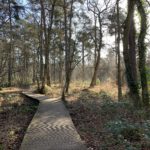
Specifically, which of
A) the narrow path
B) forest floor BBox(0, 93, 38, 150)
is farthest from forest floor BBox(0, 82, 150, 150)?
the narrow path

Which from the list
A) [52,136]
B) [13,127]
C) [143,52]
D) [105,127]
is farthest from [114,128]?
[143,52]

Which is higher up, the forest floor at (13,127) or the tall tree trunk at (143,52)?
the tall tree trunk at (143,52)

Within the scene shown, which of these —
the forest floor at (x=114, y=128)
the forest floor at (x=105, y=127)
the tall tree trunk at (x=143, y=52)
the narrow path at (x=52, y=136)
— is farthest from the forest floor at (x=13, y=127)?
the tall tree trunk at (x=143, y=52)

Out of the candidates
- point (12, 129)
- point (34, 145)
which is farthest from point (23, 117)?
point (34, 145)

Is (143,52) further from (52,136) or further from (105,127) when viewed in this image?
(52,136)

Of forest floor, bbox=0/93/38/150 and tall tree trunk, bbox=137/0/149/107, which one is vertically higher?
tall tree trunk, bbox=137/0/149/107

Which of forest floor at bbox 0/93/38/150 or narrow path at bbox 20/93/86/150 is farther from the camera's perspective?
forest floor at bbox 0/93/38/150

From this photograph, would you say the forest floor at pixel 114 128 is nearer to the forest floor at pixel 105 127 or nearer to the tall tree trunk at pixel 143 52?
the forest floor at pixel 105 127

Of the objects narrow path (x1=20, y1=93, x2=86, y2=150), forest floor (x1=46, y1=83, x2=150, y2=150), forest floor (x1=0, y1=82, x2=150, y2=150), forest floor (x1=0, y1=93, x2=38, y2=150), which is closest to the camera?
narrow path (x1=20, y1=93, x2=86, y2=150)

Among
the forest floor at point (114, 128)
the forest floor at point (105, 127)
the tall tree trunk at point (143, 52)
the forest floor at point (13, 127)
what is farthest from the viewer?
the tall tree trunk at point (143, 52)

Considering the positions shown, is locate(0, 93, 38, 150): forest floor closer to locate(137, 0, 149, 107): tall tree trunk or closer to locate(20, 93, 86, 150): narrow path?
locate(20, 93, 86, 150): narrow path

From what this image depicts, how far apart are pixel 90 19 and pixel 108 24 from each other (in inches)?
112

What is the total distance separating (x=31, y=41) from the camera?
46.6m

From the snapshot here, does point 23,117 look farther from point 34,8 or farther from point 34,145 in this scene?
point 34,8
